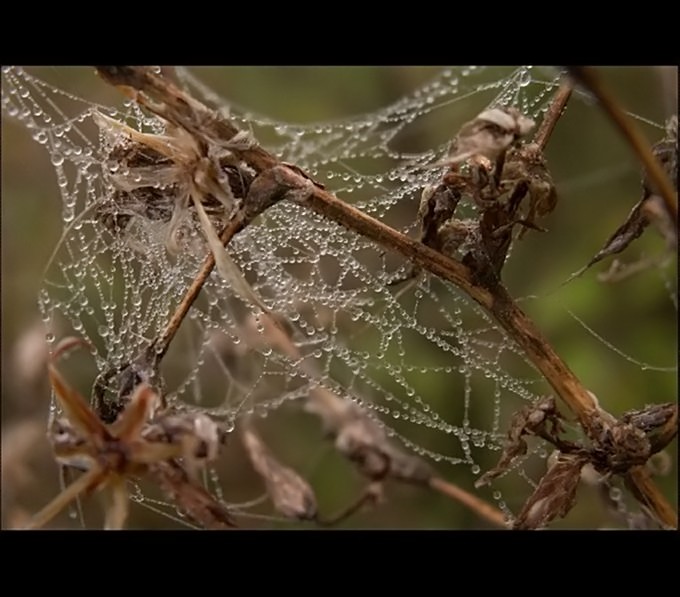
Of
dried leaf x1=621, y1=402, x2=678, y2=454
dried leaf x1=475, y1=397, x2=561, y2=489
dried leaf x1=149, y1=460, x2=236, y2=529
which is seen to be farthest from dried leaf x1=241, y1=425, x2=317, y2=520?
dried leaf x1=621, y1=402, x2=678, y2=454

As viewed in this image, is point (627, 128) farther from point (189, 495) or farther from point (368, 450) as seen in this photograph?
point (189, 495)

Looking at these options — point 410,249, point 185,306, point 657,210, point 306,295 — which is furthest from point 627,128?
point 306,295

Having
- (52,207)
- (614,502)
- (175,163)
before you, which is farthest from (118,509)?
(52,207)

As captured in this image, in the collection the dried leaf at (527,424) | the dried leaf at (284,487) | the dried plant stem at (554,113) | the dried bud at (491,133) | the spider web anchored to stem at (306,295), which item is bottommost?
the dried leaf at (527,424)

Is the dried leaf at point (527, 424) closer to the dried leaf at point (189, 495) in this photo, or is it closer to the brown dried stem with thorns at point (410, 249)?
the brown dried stem with thorns at point (410, 249)

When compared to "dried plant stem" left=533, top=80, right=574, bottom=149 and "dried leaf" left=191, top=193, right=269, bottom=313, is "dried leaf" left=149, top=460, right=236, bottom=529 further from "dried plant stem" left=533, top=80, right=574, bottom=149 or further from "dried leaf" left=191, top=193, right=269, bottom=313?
"dried plant stem" left=533, top=80, right=574, bottom=149

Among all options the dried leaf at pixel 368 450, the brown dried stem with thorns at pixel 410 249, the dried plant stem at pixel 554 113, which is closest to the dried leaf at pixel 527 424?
the brown dried stem with thorns at pixel 410 249
